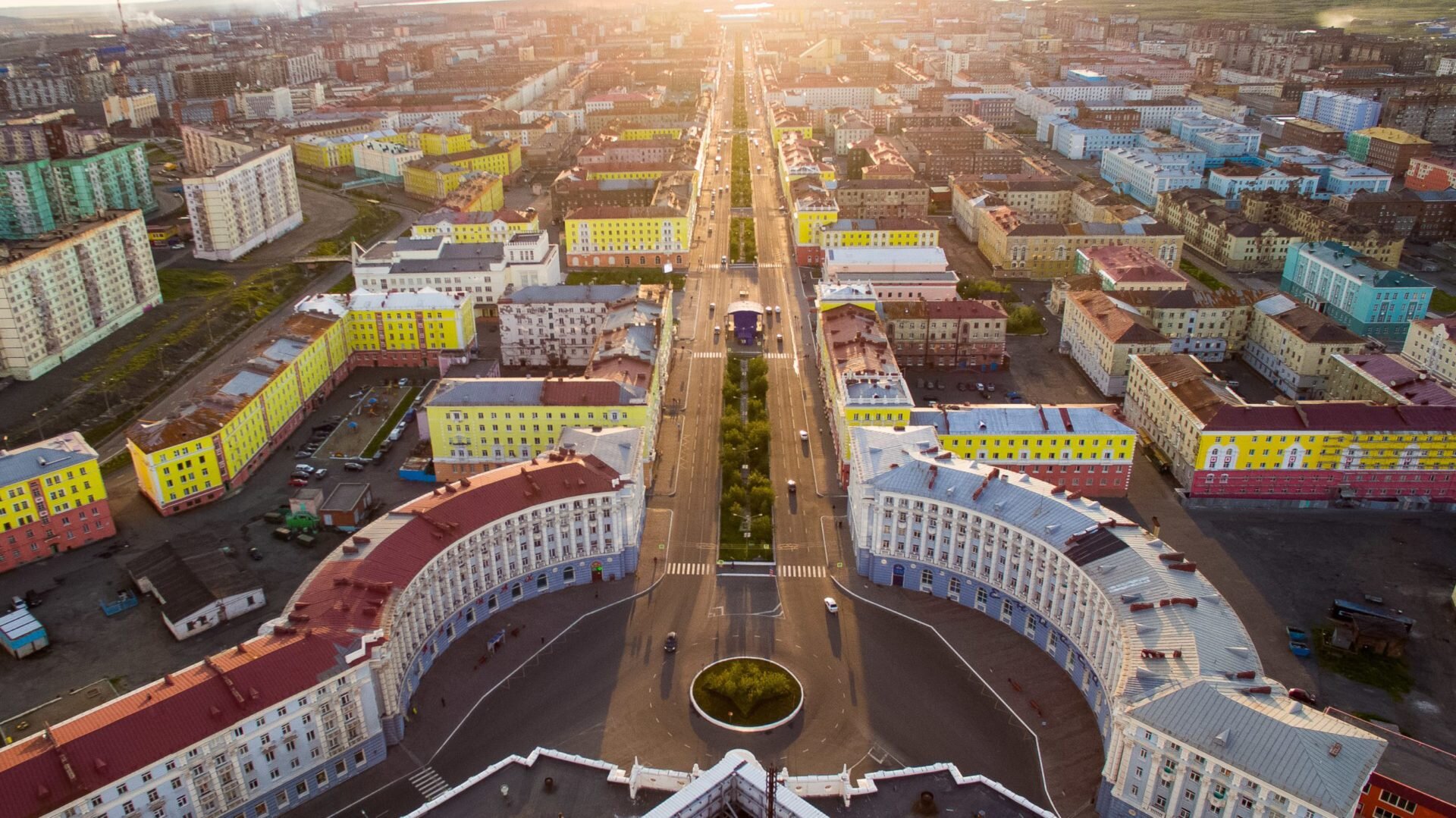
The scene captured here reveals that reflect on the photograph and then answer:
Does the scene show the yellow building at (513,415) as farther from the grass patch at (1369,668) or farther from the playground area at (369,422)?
the grass patch at (1369,668)

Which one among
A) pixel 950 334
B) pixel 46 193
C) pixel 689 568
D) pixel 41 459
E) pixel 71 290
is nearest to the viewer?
pixel 689 568

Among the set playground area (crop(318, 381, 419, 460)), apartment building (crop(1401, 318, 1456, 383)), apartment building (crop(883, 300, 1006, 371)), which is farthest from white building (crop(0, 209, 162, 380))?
apartment building (crop(1401, 318, 1456, 383))

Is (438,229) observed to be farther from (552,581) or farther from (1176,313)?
(1176,313)

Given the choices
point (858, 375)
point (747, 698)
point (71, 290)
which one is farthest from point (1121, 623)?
point (71, 290)

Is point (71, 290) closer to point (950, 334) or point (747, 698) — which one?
point (747, 698)

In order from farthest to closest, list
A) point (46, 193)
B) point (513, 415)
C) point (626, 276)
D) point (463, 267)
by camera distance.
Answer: point (46, 193)
point (626, 276)
point (463, 267)
point (513, 415)

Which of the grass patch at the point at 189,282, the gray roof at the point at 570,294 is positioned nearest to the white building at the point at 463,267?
the gray roof at the point at 570,294

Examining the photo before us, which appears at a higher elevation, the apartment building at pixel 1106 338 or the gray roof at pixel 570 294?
the gray roof at pixel 570 294
